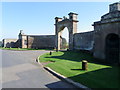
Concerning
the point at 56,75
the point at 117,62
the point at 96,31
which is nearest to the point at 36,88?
the point at 56,75

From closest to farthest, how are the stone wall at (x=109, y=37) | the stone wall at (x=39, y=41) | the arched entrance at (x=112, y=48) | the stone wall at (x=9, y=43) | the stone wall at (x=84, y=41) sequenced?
the stone wall at (x=109, y=37), the arched entrance at (x=112, y=48), the stone wall at (x=84, y=41), the stone wall at (x=39, y=41), the stone wall at (x=9, y=43)

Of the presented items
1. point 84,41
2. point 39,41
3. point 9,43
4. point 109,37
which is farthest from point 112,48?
point 9,43

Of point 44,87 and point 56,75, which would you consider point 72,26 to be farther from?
point 44,87

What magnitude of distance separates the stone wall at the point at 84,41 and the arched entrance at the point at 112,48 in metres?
5.65

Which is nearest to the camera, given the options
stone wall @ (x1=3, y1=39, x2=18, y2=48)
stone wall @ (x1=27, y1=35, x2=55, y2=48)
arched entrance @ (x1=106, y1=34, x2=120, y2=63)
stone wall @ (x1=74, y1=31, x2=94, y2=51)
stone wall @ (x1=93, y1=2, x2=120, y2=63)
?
stone wall @ (x1=93, y1=2, x2=120, y2=63)

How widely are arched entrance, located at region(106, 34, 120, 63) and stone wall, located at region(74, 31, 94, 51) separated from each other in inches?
222

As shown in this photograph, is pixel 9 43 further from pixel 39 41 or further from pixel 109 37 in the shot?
pixel 109 37

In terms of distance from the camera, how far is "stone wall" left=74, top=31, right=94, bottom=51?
17.5m

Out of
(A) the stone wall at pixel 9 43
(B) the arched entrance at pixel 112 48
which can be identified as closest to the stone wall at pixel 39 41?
(A) the stone wall at pixel 9 43

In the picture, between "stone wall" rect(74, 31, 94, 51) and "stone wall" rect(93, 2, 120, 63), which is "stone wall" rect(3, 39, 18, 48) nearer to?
"stone wall" rect(74, 31, 94, 51)

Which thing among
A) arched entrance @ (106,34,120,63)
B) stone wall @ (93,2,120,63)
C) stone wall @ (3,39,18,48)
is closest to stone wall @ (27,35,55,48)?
stone wall @ (3,39,18,48)

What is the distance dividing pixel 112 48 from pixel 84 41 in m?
8.59

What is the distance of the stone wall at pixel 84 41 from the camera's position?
57.3 ft

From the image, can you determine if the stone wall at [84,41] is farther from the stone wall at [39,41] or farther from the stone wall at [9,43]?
the stone wall at [9,43]
